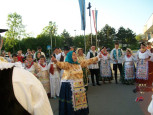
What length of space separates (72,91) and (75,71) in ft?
1.67

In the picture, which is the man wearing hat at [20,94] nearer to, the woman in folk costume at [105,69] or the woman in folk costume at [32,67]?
the woman in folk costume at [32,67]

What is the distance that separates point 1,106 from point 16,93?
0.39 ft

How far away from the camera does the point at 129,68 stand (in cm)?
795

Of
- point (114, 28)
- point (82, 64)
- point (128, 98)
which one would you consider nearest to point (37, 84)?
point (82, 64)

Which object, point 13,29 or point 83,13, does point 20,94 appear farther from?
point 13,29

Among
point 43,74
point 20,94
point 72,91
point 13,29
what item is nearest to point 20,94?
point 20,94

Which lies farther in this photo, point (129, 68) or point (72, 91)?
point (129, 68)

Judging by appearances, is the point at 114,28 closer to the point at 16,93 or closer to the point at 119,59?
the point at 119,59

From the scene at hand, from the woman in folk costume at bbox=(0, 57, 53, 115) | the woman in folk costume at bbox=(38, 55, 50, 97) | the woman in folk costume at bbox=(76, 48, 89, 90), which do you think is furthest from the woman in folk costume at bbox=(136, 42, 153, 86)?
the woman in folk costume at bbox=(0, 57, 53, 115)

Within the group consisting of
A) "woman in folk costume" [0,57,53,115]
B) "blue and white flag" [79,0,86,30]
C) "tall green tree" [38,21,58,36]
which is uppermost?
"tall green tree" [38,21,58,36]

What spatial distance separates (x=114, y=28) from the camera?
181 ft

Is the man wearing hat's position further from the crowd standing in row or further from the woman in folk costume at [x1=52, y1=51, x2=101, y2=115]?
the woman in folk costume at [x1=52, y1=51, x2=101, y2=115]

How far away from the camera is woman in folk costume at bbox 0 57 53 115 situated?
1.04 metres

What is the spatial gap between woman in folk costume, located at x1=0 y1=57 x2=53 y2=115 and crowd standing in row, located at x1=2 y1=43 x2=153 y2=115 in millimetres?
2671
